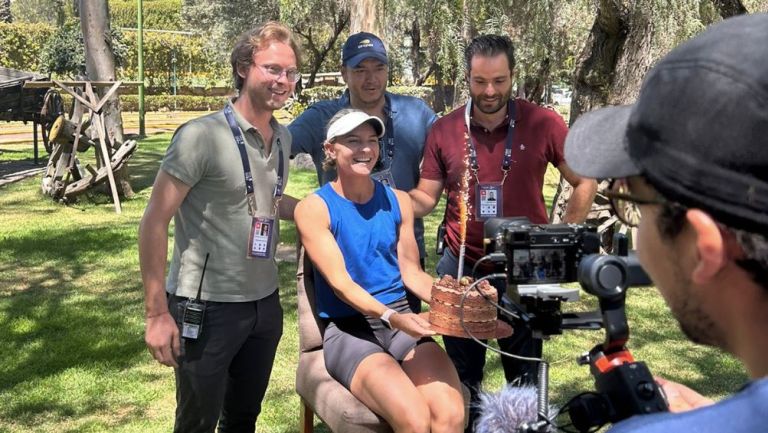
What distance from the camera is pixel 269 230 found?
3.15 metres

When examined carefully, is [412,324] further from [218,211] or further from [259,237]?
[218,211]

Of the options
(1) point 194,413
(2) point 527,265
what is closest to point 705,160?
(2) point 527,265

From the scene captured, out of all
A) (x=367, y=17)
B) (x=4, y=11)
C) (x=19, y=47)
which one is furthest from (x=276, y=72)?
(x=4, y=11)

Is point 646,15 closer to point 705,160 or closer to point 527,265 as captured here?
point 527,265

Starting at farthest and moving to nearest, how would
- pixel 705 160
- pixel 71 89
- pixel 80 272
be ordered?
pixel 71 89, pixel 80 272, pixel 705 160

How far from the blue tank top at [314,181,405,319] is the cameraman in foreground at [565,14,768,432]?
2.49m

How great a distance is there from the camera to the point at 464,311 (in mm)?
2850

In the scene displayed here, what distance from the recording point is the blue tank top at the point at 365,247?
349 cm

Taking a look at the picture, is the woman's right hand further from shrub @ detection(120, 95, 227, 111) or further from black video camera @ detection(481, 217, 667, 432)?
shrub @ detection(120, 95, 227, 111)

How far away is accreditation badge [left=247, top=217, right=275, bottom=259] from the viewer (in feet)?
10.3

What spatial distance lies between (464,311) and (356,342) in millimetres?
699

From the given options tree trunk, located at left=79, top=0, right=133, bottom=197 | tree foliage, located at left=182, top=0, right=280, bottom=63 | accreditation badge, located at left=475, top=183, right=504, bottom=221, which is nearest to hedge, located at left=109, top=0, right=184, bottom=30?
tree foliage, located at left=182, top=0, right=280, bottom=63

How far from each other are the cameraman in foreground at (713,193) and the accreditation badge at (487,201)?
270 centimetres

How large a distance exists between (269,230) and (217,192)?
0.83 ft
